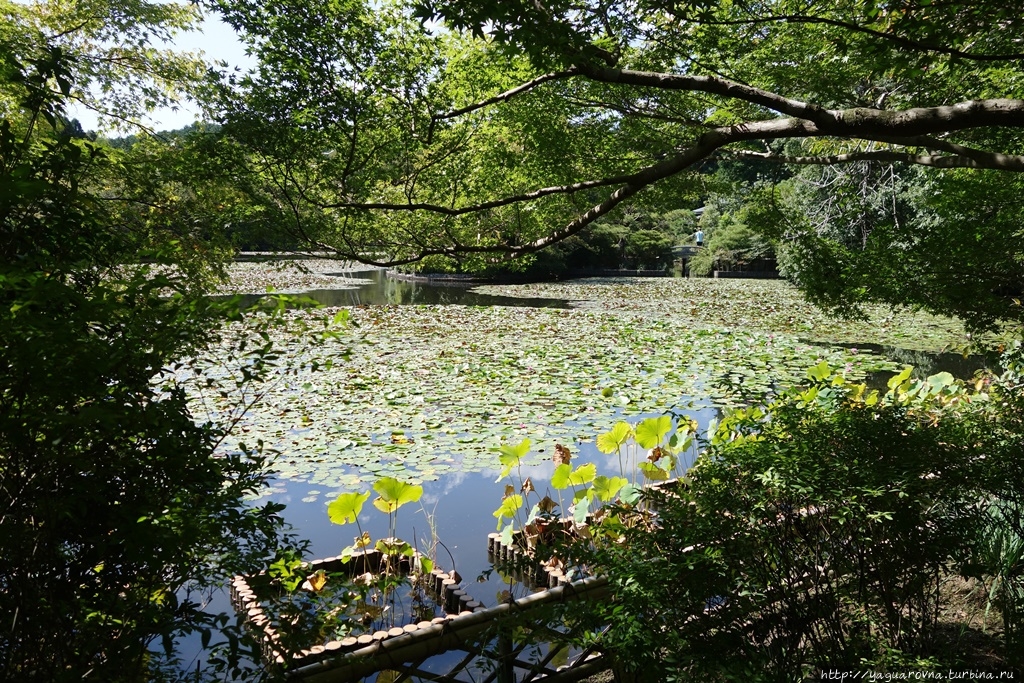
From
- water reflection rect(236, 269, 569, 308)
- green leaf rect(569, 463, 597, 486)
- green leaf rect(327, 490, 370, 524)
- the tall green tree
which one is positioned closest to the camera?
the tall green tree

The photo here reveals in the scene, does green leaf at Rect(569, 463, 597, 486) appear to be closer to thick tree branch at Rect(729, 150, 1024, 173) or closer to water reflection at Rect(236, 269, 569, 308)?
thick tree branch at Rect(729, 150, 1024, 173)

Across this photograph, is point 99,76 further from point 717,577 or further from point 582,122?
point 717,577

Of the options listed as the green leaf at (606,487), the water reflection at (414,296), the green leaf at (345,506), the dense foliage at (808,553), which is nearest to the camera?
the dense foliage at (808,553)

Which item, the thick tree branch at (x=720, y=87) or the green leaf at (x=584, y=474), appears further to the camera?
the green leaf at (x=584, y=474)

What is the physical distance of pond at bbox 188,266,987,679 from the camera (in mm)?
4867

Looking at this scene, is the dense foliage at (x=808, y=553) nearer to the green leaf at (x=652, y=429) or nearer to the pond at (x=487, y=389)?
the green leaf at (x=652, y=429)

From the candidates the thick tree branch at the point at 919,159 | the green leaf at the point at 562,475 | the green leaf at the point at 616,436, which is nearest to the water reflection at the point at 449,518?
the green leaf at the point at 616,436

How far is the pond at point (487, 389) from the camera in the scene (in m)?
4.87

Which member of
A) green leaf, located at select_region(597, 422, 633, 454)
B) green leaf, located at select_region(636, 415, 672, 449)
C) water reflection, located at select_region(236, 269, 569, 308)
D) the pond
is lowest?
the pond

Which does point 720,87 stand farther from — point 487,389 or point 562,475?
point 487,389

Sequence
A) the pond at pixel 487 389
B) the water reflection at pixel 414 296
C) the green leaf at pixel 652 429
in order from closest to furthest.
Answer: the green leaf at pixel 652 429, the pond at pixel 487 389, the water reflection at pixel 414 296

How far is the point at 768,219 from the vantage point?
486cm

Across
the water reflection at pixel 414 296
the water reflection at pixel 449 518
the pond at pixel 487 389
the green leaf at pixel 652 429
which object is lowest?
the water reflection at pixel 449 518

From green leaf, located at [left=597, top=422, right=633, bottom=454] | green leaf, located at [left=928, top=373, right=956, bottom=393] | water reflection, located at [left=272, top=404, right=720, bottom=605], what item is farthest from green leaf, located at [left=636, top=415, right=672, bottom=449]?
green leaf, located at [left=928, top=373, right=956, bottom=393]
